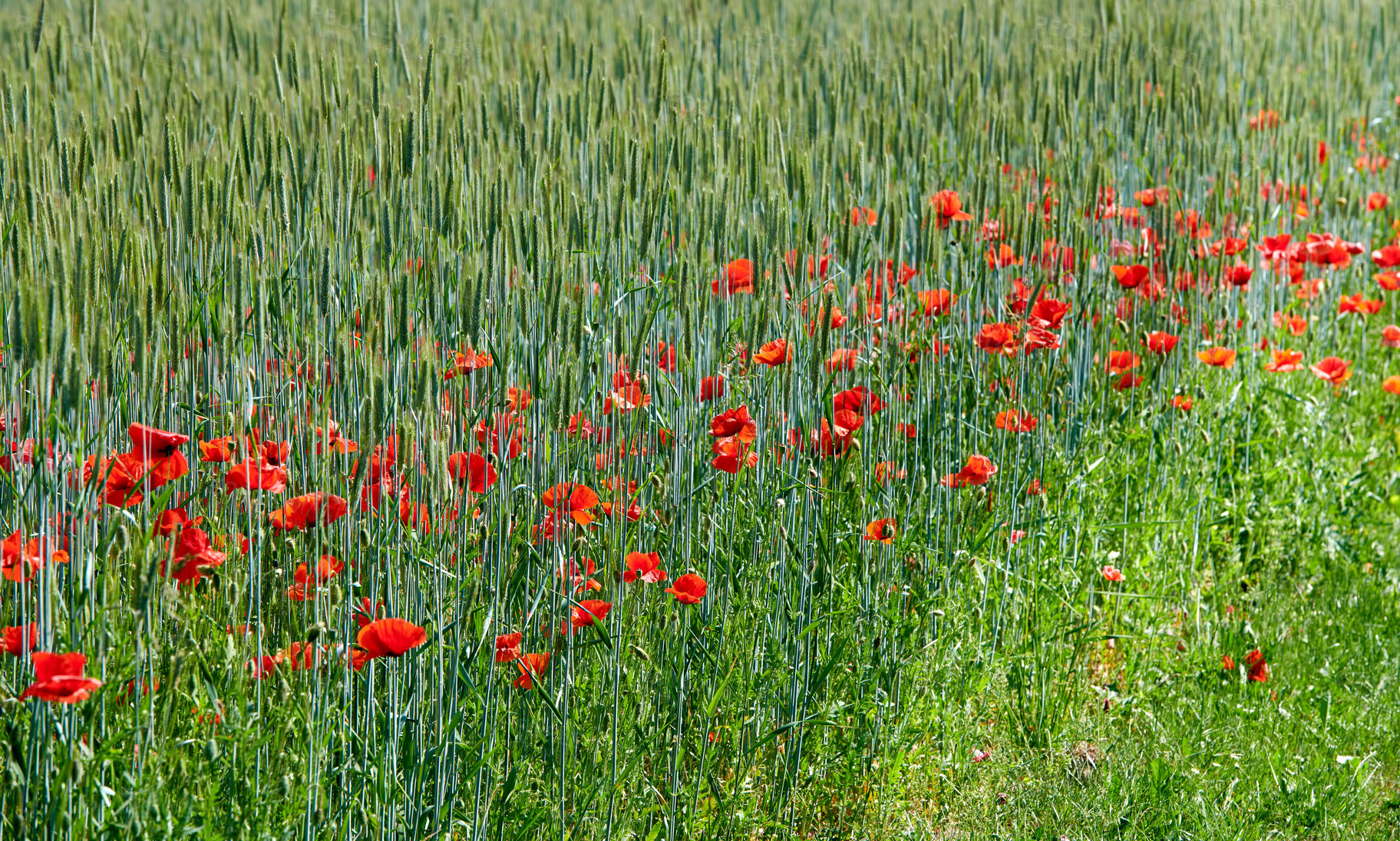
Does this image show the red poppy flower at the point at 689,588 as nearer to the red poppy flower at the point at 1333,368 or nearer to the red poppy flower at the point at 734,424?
the red poppy flower at the point at 734,424

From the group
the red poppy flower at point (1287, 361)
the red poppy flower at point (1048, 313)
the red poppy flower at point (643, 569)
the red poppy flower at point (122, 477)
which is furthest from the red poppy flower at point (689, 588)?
the red poppy flower at point (1287, 361)

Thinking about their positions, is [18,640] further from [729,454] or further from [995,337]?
[995,337]

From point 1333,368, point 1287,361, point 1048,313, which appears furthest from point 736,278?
point 1333,368

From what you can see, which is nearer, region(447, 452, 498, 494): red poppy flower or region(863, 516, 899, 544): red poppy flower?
region(447, 452, 498, 494): red poppy flower

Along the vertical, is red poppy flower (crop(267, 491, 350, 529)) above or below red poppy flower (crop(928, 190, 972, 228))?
below

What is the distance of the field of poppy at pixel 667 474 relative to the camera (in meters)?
1.34

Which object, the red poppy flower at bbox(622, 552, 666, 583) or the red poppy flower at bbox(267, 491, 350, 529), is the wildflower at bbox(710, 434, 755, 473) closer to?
the red poppy flower at bbox(622, 552, 666, 583)

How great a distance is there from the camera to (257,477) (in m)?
1.37

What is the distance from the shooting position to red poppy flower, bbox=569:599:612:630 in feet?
4.96

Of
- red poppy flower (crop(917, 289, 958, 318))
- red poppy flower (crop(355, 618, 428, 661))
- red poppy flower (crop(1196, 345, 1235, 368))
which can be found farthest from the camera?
red poppy flower (crop(1196, 345, 1235, 368))

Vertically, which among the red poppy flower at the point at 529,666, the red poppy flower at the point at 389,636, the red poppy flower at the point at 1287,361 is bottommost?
the red poppy flower at the point at 529,666

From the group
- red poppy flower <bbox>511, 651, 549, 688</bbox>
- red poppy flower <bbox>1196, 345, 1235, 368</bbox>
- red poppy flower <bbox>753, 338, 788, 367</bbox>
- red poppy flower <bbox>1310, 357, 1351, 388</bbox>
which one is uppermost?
red poppy flower <bbox>753, 338, 788, 367</bbox>

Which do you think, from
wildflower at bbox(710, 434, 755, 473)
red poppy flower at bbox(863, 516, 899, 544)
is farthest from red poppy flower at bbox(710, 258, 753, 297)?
red poppy flower at bbox(863, 516, 899, 544)

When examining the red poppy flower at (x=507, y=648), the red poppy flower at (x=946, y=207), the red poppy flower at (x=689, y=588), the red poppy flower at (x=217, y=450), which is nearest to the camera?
the red poppy flower at (x=217, y=450)
